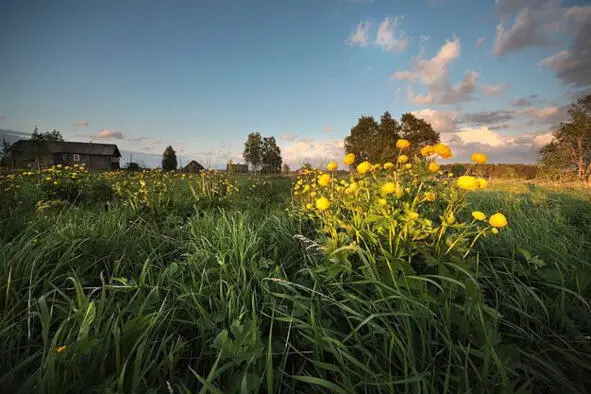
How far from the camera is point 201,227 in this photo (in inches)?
105

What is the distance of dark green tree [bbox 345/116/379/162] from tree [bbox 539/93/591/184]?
15.3 meters

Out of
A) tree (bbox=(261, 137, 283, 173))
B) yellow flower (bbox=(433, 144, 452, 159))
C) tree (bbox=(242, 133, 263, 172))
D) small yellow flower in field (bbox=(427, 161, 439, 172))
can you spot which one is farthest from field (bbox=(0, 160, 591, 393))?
tree (bbox=(261, 137, 283, 173))

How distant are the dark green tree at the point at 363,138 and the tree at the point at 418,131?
326 cm

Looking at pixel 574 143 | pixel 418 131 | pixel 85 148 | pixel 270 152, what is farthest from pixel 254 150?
pixel 574 143

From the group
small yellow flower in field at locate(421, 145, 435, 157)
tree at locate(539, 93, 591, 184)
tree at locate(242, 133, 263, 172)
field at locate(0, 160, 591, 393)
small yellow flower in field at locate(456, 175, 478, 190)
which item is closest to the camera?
field at locate(0, 160, 591, 393)

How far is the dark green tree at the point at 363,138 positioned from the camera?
29083 millimetres

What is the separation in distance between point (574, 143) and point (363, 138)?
1878 cm

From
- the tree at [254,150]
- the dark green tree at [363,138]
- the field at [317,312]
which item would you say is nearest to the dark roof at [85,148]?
the tree at [254,150]

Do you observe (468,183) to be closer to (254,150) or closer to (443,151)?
(443,151)

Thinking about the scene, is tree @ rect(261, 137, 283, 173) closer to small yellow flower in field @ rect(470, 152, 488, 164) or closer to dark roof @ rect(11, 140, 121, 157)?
dark roof @ rect(11, 140, 121, 157)

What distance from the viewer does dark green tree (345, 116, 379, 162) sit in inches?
1145

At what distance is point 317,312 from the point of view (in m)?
1.37

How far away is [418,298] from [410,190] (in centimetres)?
68

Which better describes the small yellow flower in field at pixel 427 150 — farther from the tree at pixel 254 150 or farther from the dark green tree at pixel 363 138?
the tree at pixel 254 150
